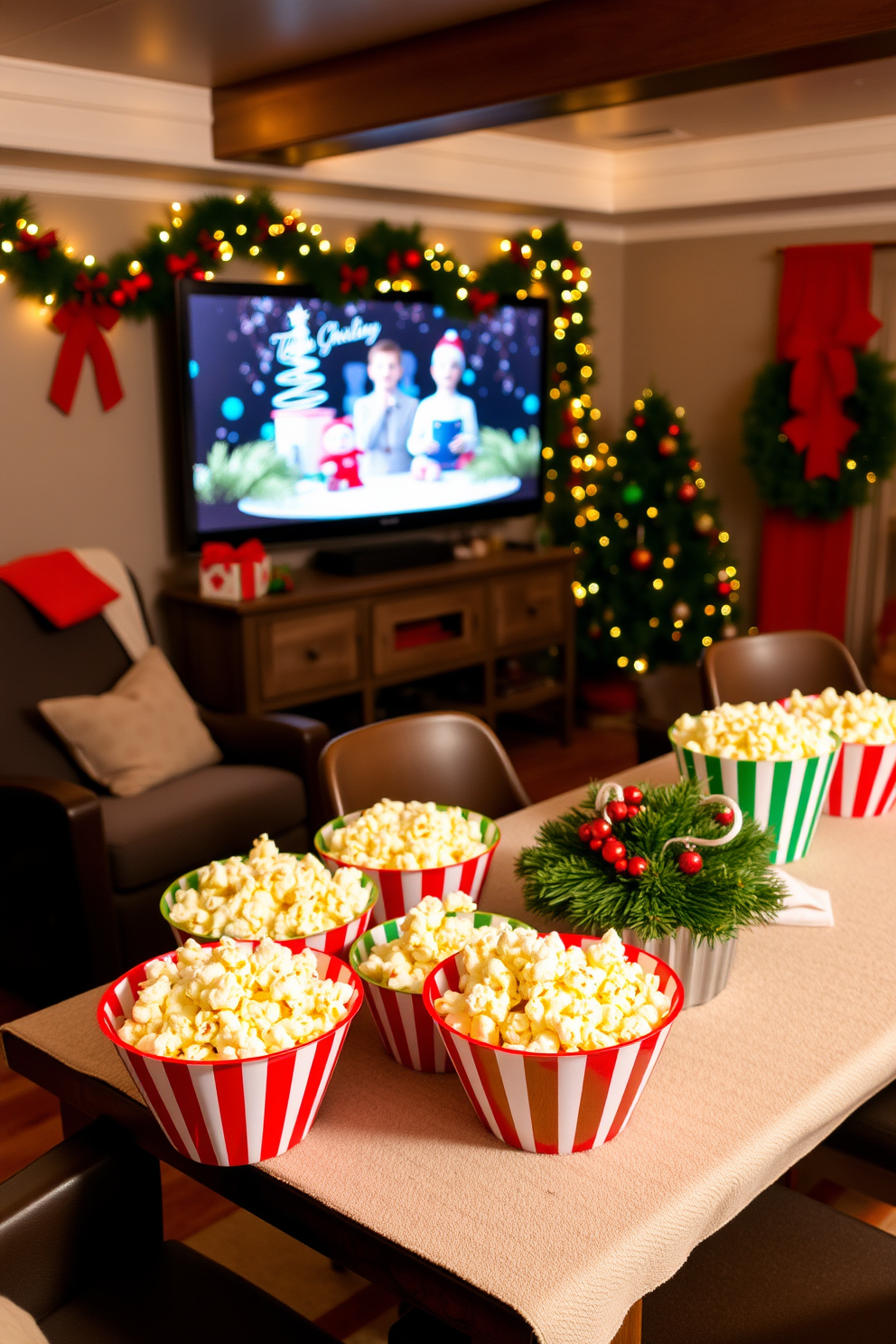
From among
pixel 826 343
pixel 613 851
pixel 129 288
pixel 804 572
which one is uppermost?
pixel 129 288

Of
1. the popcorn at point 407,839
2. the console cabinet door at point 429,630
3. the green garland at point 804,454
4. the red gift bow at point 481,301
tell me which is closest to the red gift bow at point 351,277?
the red gift bow at point 481,301

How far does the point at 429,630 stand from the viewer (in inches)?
173

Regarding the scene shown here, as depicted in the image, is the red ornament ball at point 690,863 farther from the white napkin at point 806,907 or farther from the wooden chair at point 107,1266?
the wooden chair at point 107,1266

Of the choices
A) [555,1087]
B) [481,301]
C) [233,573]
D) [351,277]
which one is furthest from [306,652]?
[555,1087]

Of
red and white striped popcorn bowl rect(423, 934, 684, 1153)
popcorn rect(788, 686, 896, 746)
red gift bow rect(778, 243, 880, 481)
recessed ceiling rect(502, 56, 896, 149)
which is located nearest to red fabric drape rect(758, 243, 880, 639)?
red gift bow rect(778, 243, 880, 481)

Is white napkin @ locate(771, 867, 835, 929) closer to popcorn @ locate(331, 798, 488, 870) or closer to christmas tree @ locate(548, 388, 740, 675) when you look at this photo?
popcorn @ locate(331, 798, 488, 870)

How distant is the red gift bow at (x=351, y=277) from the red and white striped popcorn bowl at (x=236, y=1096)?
349 cm

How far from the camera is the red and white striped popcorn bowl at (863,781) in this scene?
1.90m

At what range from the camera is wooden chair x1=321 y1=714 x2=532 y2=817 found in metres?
2.10

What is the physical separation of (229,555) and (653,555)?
1.88 m

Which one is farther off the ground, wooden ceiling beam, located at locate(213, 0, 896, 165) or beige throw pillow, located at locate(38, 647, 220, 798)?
wooden ceiling beam, located at locate(213, 0, 896, 165)

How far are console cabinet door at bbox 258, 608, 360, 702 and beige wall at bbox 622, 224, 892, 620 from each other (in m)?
1.95

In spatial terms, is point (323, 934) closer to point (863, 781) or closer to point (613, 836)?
point (613, 836)

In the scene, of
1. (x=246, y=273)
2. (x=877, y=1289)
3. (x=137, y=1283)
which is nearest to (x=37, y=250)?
(x=246, y=273)
